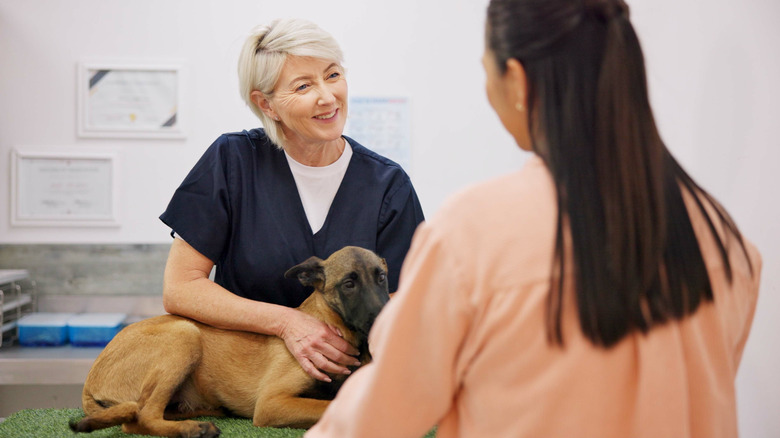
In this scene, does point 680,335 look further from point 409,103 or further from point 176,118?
point 176,118

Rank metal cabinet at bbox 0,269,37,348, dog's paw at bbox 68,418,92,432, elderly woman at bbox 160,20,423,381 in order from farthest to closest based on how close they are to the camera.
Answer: metal cabinet at bbox 0,269,37,348 → elderly woman at bbox 160,20,423,381 → dog's paw at bbox 68,418,92,432

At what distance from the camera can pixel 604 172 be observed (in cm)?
68

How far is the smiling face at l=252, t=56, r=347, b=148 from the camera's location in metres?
1.71

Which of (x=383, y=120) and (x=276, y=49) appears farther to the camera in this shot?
(x=383, y=120)

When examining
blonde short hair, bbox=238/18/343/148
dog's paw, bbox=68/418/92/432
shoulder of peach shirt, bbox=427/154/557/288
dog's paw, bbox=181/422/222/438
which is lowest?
dog's paw, bbox=181/422/222/438

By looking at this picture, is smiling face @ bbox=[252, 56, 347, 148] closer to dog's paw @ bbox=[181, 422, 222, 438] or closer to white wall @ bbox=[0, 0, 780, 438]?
dog's paw @ bbox=[181, 422, 222, 438]

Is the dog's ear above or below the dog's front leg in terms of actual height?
above

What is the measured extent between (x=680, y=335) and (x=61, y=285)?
3317 mm

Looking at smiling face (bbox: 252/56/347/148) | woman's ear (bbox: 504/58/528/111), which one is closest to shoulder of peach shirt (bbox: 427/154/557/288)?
woman's ear (bbox: 504/58/528/111)

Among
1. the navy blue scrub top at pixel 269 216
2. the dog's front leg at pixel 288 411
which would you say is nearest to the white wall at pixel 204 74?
the navy blue scrub top at pixel 269 216

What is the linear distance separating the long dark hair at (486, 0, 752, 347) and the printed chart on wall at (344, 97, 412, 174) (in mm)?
2595

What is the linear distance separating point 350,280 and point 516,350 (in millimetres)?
1082

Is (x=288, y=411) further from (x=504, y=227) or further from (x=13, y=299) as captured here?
(x=13, y=299)

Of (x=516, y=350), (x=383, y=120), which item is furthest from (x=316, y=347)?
(x=383, y=120)
